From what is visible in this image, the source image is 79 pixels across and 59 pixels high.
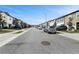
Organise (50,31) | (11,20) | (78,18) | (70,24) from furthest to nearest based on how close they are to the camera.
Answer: (11,20) < (70,24) < (78,18) < (50,31)

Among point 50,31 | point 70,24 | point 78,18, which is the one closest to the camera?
point 50,31

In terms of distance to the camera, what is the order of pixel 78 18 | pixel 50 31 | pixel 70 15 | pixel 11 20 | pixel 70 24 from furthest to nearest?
pixel 11 20, pixel 70 15, pixel 70 24, pixel 78 18, pixel 50 31
